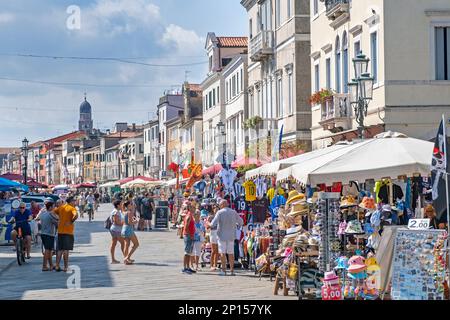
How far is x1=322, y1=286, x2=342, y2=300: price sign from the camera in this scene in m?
14.5

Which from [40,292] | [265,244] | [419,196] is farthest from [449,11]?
[40,292]

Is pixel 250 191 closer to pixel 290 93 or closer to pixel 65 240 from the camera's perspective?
pixel 65 240

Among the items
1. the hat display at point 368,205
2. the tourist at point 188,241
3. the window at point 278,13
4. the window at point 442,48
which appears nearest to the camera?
the hat display at point 368,205

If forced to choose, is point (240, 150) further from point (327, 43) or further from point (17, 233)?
point (17, 233)

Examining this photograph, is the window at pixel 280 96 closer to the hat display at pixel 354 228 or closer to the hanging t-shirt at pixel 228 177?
the hanging t-shirt at pixel 228 177

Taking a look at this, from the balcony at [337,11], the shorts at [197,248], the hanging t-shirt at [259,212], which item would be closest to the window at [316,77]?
the balcony at [337,11]

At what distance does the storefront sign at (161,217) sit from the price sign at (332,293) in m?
30.2

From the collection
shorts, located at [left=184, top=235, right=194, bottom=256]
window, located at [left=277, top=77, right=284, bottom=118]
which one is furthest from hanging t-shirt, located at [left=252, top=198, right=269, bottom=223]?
window, located at [left=277, top=77, right=284, bottom=118]

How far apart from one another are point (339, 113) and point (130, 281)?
Result: 48.1ft

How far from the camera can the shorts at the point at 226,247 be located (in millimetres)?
21641

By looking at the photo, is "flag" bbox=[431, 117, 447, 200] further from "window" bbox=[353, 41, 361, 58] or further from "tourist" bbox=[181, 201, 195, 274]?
"window" bbox=[353, 41, 361, 58]

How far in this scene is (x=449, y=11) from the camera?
28.7 m

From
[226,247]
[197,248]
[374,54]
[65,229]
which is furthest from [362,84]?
[374,54]

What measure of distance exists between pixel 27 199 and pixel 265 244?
71.9ft
